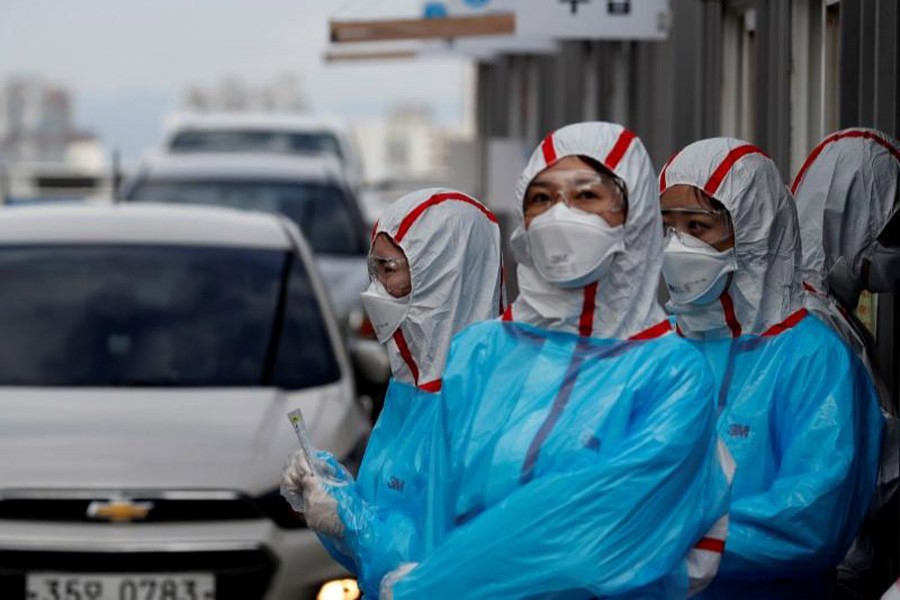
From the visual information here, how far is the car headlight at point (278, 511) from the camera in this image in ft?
20.2

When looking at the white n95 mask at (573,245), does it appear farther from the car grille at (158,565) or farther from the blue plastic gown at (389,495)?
the car grille at (158,565)

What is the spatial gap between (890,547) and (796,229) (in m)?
0.89

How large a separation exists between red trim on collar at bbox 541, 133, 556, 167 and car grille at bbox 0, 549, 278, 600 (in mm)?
2902

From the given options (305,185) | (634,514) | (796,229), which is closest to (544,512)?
(634,514)

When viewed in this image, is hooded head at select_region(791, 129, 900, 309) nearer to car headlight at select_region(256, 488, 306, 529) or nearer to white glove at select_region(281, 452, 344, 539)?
white glove at select_region(281, 452, 344, 539)

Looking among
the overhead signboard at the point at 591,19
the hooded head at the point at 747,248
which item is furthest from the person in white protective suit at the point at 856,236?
the overhead signboard at the point at 591,19

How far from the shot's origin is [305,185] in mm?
13180

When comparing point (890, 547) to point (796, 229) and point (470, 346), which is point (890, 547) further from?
point (470, 346)

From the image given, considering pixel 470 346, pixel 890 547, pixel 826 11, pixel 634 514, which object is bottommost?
pixel 890 547

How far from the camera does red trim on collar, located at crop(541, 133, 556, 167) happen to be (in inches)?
135

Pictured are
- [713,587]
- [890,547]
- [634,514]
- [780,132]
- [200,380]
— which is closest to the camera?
[634,514]

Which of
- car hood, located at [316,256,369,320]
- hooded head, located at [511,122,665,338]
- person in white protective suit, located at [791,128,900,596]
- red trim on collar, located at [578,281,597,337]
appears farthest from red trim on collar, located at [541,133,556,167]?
car hood, located at [316,256,369,320]

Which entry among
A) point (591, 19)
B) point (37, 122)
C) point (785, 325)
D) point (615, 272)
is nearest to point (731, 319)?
point (785, 325)

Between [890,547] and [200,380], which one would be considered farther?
[200,380]
